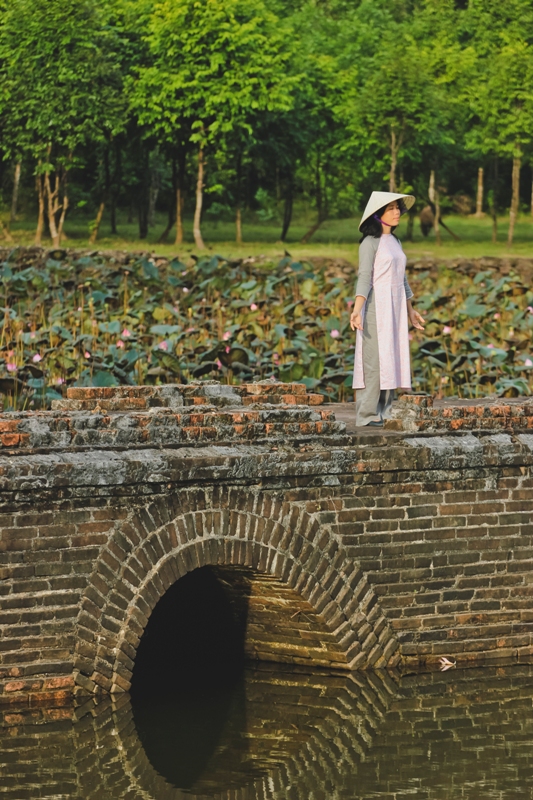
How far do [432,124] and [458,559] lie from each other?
35203mm

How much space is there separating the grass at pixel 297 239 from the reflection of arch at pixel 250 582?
87.9ft

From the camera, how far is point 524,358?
52.1 ft

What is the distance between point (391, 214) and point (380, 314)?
0.66 metres

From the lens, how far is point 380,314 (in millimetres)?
9570

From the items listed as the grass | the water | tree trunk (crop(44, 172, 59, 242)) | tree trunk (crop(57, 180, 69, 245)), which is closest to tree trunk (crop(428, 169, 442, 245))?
the grass

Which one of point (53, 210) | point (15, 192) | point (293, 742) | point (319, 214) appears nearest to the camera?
point (293, 742)

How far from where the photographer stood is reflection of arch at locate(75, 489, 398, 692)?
26.5 feet

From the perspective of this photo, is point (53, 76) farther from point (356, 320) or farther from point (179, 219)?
point (356, 320)

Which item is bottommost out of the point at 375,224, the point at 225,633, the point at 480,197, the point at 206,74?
the point at 225,633

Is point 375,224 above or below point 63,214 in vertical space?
below

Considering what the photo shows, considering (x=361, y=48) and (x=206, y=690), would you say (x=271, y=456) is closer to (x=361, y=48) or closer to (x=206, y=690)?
(x=206, y=690)

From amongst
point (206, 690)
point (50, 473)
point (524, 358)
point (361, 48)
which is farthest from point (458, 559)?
point (361, 48)

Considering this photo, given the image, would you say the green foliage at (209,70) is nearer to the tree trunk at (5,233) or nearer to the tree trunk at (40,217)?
the tree trunk at (40,217)

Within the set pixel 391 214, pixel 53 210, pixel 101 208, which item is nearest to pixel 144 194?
pixel 101 208
